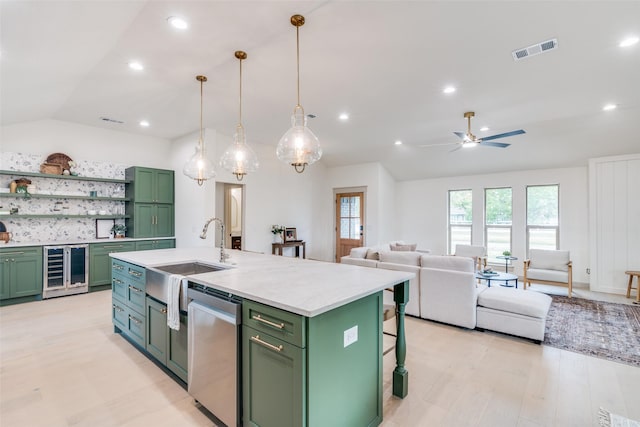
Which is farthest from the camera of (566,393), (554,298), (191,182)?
(191,182)

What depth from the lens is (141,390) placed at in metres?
2.39

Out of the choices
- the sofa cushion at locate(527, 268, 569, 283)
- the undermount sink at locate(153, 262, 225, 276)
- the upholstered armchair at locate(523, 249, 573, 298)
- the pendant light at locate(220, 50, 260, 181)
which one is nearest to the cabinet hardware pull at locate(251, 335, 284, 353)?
the undermount sink at locate(153, 262, 225, 276)

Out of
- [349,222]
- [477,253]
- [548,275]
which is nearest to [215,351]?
[548,275]

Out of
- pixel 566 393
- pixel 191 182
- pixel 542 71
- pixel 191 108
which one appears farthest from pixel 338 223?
pixel 566 393

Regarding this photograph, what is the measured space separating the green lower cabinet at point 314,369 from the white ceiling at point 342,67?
7.70 feet

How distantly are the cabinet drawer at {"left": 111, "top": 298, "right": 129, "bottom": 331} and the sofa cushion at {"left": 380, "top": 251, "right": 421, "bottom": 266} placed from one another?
10.6 ft

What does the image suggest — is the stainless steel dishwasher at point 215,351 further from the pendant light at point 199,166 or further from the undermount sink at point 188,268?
the pendant light at point 199,166

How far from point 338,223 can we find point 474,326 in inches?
203

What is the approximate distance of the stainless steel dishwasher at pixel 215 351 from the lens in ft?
5.97

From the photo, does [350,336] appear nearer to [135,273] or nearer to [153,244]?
[135,273]

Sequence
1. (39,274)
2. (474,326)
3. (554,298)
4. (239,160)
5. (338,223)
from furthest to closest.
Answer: (338,223) → (554,298) → (39,274) → (474,326) → (239,160)

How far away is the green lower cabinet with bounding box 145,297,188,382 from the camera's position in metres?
2.34

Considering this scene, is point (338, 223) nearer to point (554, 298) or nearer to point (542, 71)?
point (554, 298)

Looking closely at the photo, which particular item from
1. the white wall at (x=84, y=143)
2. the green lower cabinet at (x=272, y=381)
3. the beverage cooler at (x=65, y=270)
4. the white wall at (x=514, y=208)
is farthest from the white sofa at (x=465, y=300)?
the white wall at (x=84, y=143)
